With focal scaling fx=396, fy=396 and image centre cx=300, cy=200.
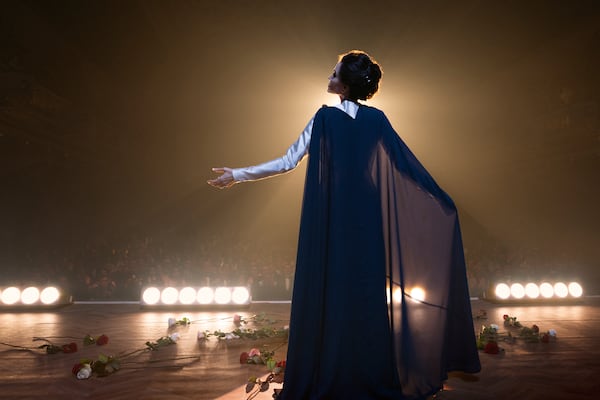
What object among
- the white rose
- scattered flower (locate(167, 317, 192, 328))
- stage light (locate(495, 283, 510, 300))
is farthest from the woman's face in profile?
stage light (locate(495, 283, 510, 300))

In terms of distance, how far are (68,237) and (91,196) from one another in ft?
2.94

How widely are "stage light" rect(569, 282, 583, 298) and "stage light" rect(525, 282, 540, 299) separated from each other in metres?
0.45

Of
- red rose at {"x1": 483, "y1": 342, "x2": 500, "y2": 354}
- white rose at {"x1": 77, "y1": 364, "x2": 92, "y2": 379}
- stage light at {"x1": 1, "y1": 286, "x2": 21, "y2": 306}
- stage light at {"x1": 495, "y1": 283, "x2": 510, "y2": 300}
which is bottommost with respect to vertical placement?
white rose at {"x1": 77, "y1": 364, "x2": 92, "y2": 379}

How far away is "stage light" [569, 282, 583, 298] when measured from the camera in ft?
16.4

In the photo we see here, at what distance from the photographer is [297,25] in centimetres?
444

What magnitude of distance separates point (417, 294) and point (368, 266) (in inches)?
13.3

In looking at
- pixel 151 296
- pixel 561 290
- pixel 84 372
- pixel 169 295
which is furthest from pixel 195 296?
pixel 561 290

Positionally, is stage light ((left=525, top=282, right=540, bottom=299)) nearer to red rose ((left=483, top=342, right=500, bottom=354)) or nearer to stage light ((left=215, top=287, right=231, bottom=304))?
red rose ((left=483, top=342, right=500, bottom=354))

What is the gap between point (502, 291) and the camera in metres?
4.87

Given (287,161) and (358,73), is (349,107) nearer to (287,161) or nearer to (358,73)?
(358,73)

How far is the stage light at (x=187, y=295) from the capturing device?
181 inches

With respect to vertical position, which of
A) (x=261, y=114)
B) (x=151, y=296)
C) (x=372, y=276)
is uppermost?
(x=261, y=114)

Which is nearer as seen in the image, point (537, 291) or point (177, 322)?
point (177, 322)

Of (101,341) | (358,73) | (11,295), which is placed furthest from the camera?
(11,295)
